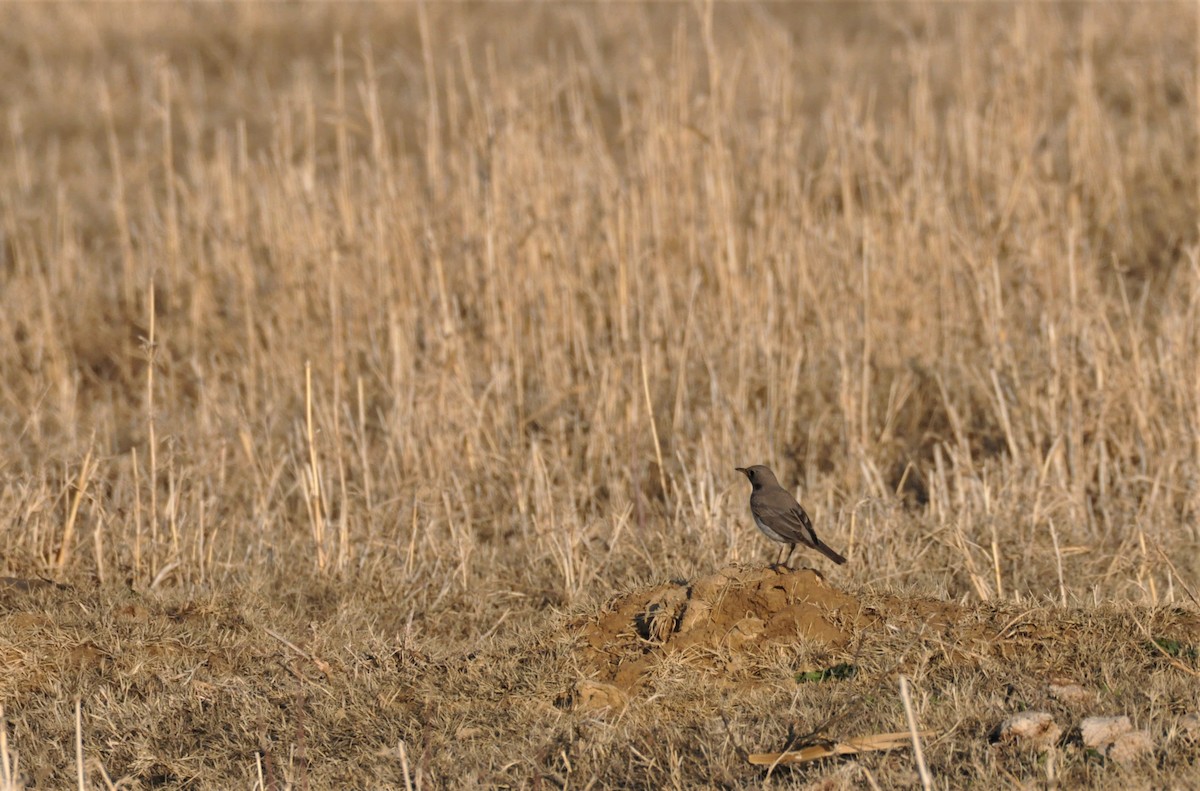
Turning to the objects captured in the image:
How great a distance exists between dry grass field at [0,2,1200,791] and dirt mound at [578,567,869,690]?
1cm

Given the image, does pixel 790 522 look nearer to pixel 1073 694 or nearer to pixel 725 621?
pixel 725 621

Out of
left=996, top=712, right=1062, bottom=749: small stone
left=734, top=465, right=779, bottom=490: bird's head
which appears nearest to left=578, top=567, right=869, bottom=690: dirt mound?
left=734, top=465, right=779, bottom=490: bird's head

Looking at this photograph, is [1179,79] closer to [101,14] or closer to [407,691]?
[407,691]

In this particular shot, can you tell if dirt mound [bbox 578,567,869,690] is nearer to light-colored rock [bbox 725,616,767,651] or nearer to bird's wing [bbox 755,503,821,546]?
light-colored rock [bbox 725,616,767,651]

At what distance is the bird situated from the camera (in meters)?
4.36

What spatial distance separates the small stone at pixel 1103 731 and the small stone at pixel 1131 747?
0.01 meters

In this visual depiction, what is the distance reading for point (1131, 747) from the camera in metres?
3.24

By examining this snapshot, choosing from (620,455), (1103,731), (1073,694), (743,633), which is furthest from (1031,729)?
(620,455)

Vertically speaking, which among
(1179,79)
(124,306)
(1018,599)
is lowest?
(124,306)

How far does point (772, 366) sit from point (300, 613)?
2.56 metres

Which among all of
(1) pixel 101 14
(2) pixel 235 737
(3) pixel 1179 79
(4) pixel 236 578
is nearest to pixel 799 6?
(3) pixel 1179 79

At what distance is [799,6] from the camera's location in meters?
15.6

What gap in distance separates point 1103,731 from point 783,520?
52.8 inches

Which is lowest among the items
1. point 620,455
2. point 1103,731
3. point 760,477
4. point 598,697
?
point 620,455
